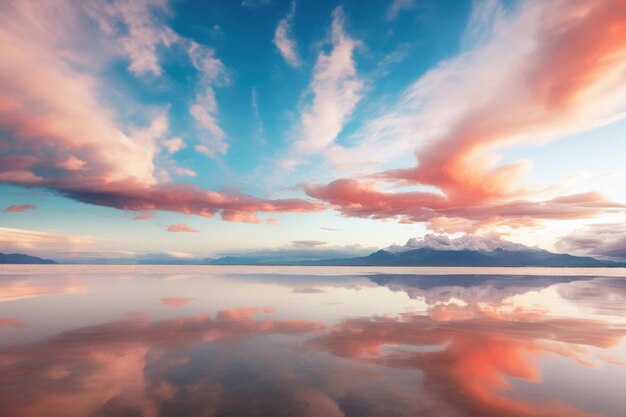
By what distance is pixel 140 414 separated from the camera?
8.34 m

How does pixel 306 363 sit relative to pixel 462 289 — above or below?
below

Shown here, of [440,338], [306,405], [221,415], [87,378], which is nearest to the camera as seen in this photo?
[221,415]

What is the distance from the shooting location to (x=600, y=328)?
19219 mm

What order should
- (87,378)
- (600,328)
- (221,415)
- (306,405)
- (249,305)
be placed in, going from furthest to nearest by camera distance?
1. (249,305)
2. (600,328)
3. (87,378)
4. (306,405)
5. (221,415)

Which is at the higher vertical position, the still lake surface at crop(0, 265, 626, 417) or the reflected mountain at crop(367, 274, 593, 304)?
the reflected mountain at crop(367, 274, 593, 304)

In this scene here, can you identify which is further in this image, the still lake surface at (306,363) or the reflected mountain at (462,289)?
the reflected mountain at (462,289)

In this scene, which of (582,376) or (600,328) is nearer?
(582,376)

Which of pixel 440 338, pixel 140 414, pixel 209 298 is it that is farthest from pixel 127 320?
pixel 440 338

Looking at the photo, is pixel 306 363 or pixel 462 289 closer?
pixel 306 363

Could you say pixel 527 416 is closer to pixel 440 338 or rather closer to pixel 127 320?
pixel 440 338

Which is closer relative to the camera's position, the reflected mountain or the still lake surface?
the still lake surface

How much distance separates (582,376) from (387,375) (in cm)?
653

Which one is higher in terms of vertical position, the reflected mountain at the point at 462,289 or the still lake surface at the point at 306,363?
the reflected mountain at the point at 462,289

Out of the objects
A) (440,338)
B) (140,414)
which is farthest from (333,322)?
(140,414)
